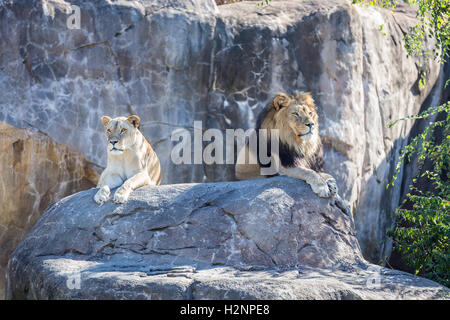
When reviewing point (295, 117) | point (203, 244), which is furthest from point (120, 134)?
point (295, 117)

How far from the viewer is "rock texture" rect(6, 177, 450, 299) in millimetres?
4832

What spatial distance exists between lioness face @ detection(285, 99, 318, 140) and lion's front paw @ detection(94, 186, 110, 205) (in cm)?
196

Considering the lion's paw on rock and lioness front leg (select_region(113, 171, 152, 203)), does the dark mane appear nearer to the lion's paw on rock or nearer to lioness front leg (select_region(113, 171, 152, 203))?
lioness front leg (select_region(113, 171, 152, 203))

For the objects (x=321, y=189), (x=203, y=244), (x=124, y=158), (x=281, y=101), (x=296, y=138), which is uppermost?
(x=281, y=101)

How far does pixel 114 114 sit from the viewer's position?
8.19 metres

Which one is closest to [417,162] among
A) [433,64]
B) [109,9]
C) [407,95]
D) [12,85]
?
[407,95]

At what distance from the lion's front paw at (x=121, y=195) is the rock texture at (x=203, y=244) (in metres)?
0.08

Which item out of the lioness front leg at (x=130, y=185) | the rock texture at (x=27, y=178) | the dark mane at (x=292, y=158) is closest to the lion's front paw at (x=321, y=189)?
the dark mane at (x=292, y=158)

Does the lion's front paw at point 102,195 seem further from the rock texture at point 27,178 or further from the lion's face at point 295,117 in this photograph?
the rock texture at point 27,178

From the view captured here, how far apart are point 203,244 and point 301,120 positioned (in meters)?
1.59

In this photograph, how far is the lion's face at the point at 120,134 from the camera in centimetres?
607

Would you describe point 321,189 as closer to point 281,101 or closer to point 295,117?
point 295,117

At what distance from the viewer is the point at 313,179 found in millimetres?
5688

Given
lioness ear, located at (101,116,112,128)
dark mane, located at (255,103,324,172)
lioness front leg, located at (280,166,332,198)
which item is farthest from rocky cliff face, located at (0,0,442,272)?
lioness front leg, located at (280,166,332,198)
